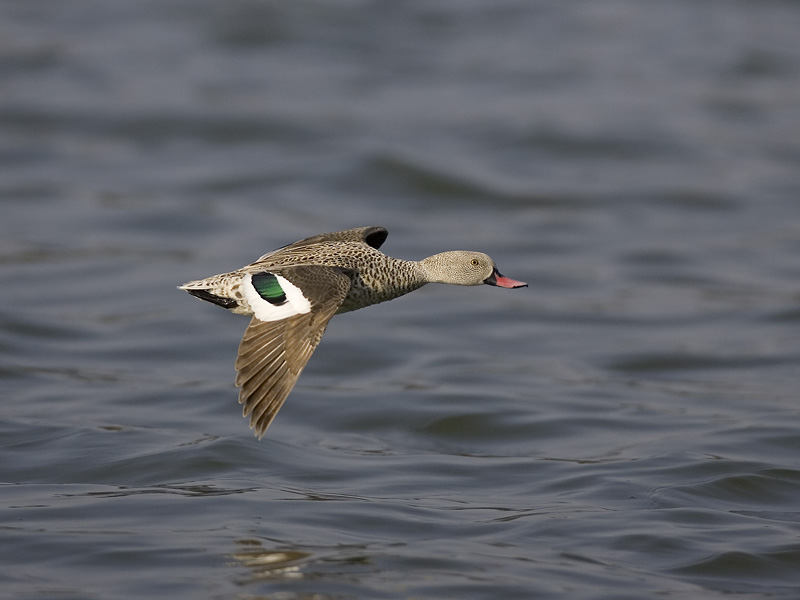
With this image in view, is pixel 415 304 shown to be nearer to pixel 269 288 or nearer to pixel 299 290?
pixel 269 288

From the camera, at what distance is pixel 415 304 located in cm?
1517

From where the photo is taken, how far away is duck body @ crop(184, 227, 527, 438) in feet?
23.3

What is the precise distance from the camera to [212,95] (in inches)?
920

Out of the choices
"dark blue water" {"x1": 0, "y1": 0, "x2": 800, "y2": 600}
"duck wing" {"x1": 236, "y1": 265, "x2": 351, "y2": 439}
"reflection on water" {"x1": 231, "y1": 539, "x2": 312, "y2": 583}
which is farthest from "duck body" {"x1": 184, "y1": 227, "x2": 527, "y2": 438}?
"dark blue water" {"x1": 0, "y1": 0, "x2": 800, "y2": 600}

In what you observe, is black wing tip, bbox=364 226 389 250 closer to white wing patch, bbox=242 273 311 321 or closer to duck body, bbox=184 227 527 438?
duck body, bbox=184 227 527 438

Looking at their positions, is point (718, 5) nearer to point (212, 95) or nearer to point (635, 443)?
point (212, 95)

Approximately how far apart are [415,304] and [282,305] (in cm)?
766

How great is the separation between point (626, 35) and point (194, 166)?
1052 centimetres

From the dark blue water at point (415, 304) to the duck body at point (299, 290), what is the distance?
3.59 ft

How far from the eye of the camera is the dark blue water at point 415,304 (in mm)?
7727

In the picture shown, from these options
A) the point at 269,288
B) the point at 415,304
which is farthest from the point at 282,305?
the point at 415,304

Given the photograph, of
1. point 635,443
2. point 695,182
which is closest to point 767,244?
point 695,182

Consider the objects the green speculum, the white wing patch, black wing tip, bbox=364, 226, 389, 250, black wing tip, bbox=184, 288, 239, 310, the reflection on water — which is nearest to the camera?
the reflection on water

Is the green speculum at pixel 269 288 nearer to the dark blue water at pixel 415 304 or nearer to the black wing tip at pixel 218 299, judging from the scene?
the black wing tip at pixel 218 299
